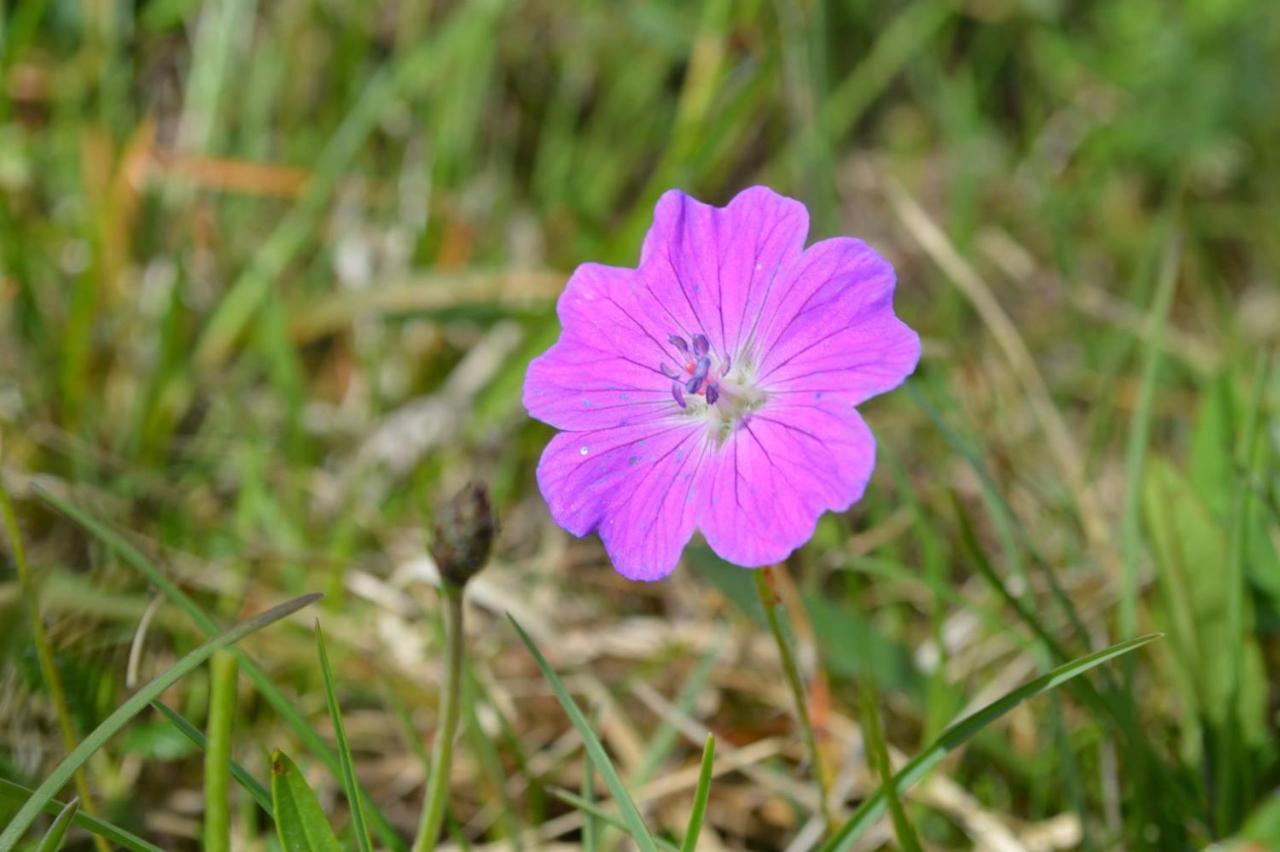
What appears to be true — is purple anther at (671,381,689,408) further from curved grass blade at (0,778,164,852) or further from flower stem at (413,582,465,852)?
curved grass blade at (0,778,164,852)

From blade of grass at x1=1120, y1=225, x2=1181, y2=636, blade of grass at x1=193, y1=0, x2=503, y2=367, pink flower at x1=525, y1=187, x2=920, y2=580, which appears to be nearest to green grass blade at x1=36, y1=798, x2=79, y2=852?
pink flower at x1=525, y1=187, x2=920, y2=580

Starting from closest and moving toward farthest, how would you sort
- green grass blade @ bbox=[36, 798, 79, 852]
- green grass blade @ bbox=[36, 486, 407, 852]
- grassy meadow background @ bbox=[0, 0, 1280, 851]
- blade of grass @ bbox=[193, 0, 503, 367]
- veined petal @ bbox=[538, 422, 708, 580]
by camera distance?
green grass blade @ bbox=[36, 798, 79, 852], veined petal @ bbox=[538, 422, 708, 580], green grass blade @ bbox=[36, 486, 407, 852], grassy meadow background @ bbox=[0, 0, 1280, 851], blade of grass @ bbox=[193, 0, 503, 367]

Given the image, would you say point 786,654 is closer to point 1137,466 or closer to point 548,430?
point 1137,466

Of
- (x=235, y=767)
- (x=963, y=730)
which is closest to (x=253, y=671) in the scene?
(x=235, y=767)

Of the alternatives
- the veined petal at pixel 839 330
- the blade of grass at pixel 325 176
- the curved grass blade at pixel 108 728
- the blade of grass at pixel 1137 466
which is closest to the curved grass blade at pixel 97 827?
the curved grass blade at pixel 108 728

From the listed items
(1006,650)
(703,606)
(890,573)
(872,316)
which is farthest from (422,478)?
(872,316)

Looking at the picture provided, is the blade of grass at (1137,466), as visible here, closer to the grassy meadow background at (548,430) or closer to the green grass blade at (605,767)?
the grassy meadow background at (548,430)

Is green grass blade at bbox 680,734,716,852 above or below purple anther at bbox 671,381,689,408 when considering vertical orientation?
below
